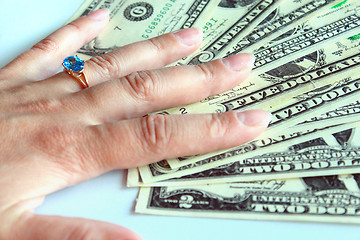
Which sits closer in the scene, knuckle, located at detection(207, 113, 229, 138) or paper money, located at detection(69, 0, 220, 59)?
knuckle, located at detection(207, 113, 229, 138)

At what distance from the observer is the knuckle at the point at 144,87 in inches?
32.8

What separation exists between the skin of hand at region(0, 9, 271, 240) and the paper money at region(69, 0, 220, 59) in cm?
19

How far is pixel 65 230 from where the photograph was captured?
627 millimetres

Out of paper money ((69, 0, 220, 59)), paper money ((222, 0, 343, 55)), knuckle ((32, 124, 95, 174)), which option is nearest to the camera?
knuckle ((32, 124, 95, 174))

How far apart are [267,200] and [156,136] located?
0.25 meters

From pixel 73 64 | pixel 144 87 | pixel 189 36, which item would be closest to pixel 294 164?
pixel 144 87

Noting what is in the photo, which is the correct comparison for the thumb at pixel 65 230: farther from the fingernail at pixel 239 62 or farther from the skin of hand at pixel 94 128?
the fingernail at pixel 239 62

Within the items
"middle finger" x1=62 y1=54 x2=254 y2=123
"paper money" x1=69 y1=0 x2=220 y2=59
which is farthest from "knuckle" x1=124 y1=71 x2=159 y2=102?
"paper money" x1=69 y1=0 x2=220 y2=59

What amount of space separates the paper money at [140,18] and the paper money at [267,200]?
0.55 metres

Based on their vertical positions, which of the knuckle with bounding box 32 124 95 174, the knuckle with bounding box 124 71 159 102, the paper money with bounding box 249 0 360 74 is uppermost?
the paper money with bounding box 249 0 360 74

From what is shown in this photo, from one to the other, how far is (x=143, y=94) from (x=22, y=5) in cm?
77

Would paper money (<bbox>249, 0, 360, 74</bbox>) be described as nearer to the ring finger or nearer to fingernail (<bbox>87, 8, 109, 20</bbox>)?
the ring finger

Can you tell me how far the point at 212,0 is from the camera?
1220mm

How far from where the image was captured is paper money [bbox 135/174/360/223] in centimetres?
68
